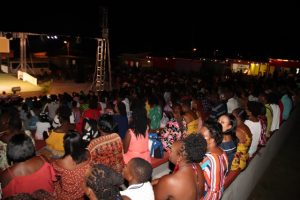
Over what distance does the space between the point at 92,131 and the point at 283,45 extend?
37.8 metres

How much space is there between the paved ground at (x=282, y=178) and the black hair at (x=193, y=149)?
3.66m

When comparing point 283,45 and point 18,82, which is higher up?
point 283,45

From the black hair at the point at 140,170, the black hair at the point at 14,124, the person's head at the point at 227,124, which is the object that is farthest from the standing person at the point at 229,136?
the black hair at the point at 14,124

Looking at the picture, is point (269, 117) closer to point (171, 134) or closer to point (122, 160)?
point (171, 134)

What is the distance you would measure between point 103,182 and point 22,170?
128 cm

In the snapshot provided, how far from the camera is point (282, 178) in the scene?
7.11m

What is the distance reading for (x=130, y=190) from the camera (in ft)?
8.99

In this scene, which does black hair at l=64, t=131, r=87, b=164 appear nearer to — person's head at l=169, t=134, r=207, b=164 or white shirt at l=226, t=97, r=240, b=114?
person's head at l=169, t=134, r=207, b=164

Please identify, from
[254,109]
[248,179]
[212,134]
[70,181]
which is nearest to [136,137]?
[212,134]

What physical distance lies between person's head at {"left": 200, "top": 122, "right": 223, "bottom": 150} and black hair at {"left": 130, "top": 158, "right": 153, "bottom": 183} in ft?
3.95

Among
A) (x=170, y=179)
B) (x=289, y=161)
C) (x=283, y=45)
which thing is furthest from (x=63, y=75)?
(x=283, y=45)

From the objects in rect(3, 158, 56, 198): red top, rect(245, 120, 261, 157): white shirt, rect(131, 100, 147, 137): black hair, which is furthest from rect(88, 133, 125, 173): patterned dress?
rect(245, 120, 261, 157): white shirt

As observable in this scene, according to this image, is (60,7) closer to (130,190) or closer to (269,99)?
(269,99)

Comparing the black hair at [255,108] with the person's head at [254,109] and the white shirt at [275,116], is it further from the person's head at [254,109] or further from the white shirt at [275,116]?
the white shirt at [275,116]
